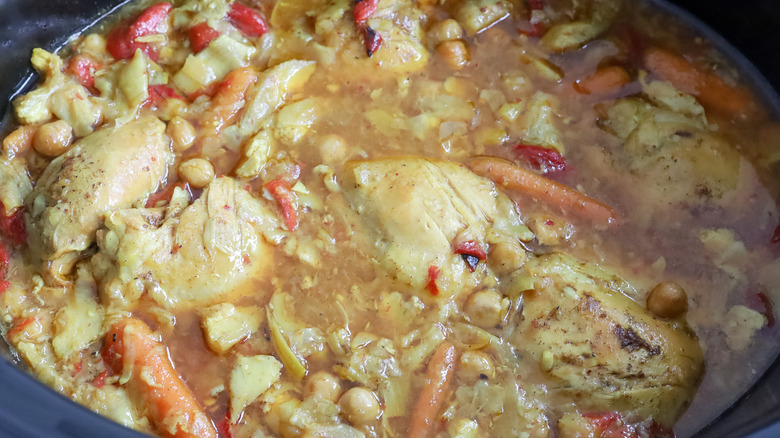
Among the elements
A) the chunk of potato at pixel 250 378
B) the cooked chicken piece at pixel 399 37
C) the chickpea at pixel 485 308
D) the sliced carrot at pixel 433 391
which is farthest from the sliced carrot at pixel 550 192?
the chunk of potato at pixel 250 378

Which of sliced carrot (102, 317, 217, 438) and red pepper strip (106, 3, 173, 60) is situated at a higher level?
red pepper strip (106, 3, 173, 60)

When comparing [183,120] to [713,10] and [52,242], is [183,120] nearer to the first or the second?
[52,242]

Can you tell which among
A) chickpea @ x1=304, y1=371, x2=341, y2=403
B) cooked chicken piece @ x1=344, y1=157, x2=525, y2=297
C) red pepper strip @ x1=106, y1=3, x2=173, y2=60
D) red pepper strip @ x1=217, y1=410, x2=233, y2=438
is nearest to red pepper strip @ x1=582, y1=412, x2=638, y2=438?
cooked chicken piece @ x1=344, y1=157, x2=525, y2=297

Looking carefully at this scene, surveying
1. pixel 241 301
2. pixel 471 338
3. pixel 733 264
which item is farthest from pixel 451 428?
pixel 733 264

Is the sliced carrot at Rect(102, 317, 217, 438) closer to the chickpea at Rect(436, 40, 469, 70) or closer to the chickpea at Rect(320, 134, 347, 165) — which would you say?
the chickpea at Rect(320, 134, 347, 165)

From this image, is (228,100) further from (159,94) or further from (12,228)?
(12,228)
